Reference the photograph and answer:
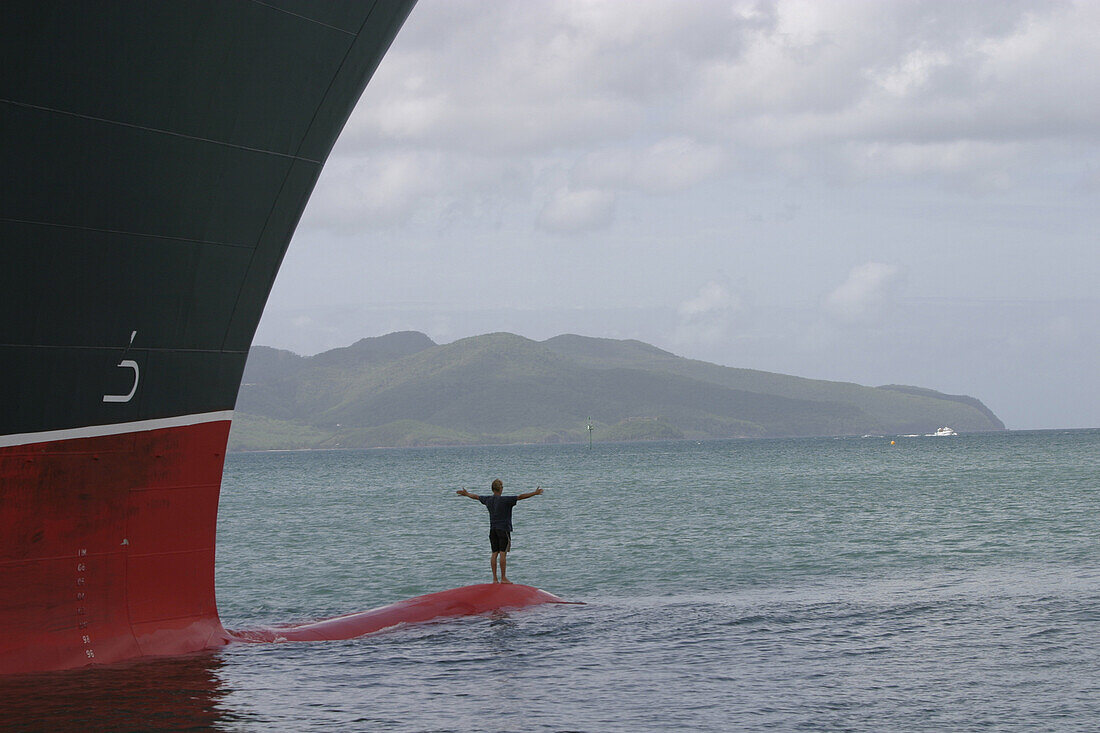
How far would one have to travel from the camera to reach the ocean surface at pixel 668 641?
10.4m

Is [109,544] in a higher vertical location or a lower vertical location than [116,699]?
higher

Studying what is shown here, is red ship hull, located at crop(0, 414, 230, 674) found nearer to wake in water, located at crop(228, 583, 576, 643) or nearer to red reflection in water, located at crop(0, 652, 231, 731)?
red reflection in water, located at crop(0, 652, 231, 731)

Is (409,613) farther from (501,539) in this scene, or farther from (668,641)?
(668,641)

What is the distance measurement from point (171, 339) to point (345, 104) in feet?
10.7

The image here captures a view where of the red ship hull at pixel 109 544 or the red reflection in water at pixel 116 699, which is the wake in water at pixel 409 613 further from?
the red reflection in water at pixel 116 699

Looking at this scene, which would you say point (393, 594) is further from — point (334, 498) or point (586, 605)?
point (334, 498)

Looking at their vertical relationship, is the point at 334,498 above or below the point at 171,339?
below

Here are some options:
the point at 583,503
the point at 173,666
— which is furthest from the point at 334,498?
the point at 173,666

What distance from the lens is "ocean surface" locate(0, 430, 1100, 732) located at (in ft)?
34.3

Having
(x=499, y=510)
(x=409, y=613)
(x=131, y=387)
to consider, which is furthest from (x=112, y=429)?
(x=499, y=510)

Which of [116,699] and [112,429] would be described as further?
[112,429]

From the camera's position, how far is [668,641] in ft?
47.2

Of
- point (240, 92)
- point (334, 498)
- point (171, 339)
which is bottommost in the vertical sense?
point (334, 498)

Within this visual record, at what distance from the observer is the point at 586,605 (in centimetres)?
1767
